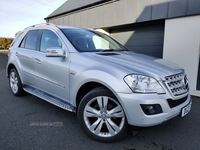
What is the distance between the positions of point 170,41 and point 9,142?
4.89 meters

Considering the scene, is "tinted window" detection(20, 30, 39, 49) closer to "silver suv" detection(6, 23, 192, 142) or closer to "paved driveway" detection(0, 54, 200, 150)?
"silver suv" detection(6, 23, 192, 142)

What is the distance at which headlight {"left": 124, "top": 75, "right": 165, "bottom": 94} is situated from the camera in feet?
6.28

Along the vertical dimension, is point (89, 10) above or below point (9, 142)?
above

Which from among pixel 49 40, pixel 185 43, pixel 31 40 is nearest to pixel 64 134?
pixel 49 40

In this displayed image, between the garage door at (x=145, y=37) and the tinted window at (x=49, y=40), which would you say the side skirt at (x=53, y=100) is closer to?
the tinted window at (x=49, y=40)

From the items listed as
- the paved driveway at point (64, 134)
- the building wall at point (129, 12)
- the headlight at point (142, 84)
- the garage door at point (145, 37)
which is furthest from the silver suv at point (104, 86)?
the garage door at point (145, 37)

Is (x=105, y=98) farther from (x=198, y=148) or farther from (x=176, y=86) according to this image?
(x=198, y=148)

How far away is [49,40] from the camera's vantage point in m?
3.13

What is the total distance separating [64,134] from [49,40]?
5.81 ft

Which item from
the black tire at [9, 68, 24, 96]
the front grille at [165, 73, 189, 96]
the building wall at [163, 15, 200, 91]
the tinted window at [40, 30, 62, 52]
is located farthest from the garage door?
the black tire at [9, 68, 24, 96]

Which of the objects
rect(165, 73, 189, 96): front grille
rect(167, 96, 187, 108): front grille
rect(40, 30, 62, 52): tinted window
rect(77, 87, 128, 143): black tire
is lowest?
rect(77, 87, 128, 143): black tire

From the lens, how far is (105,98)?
2148 millimetres

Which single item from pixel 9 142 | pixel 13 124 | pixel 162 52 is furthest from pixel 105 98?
pixel 162 52

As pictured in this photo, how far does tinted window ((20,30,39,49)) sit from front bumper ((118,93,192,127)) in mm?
2461
